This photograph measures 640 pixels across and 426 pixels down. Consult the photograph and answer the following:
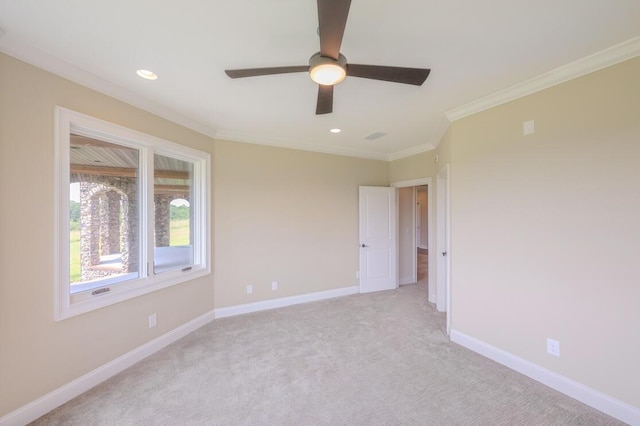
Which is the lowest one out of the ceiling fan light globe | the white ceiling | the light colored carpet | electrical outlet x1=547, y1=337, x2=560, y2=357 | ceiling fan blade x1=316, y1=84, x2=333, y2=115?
the light colored carpet

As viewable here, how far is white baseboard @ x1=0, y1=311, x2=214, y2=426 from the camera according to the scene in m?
1.83

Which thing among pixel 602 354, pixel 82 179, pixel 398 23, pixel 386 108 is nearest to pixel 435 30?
pixel 398 23

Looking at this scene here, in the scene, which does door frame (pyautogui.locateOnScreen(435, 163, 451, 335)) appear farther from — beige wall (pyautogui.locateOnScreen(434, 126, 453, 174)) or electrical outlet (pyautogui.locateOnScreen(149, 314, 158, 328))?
electrical outlet (pyautogui.locateOnScreen(149, 314, 158, 328))

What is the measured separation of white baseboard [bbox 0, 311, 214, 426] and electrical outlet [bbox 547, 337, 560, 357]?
3658 millimetres

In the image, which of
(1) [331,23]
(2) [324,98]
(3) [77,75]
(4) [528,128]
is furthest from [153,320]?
(4) [528,128]

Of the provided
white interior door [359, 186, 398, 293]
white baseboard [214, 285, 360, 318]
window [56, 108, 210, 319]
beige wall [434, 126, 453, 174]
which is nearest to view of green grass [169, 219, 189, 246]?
window [56, 108, 210, 319]

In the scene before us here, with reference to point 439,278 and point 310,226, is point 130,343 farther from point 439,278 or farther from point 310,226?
point 439,278

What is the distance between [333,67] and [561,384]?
2.95m

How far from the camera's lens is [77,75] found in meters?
2.14

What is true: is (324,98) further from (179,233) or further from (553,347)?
(553,347)

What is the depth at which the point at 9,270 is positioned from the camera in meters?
1.79

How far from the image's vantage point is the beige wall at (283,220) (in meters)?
3.82

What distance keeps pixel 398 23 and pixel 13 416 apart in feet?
11.6

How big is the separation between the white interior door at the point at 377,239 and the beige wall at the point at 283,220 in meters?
0.17
